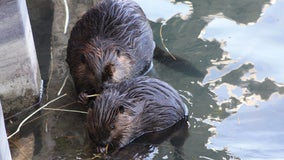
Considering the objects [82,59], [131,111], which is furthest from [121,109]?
[82,59]

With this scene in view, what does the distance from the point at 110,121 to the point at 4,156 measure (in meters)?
1.30

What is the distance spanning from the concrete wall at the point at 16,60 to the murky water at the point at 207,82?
6.7 inches

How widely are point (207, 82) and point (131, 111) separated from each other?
79 cm

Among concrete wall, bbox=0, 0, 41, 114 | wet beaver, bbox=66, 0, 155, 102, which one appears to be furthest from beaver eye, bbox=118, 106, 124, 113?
concrete wall, bbox=0, 0, 41, 114

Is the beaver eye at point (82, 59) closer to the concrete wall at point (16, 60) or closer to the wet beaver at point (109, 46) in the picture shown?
the wet beaver at point (109, 46)

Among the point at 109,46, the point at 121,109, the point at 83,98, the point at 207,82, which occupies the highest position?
the point at 109,46

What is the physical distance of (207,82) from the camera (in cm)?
439

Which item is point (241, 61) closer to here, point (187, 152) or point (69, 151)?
point (187, 152)

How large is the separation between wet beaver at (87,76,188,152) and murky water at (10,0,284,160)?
0.09m

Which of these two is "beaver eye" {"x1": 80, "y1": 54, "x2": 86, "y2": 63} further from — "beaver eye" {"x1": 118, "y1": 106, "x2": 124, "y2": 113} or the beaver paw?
"beaver eye" {"x1": 118, "y1": 106, "x2": 124, "y2": 113}

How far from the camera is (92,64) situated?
4102mm

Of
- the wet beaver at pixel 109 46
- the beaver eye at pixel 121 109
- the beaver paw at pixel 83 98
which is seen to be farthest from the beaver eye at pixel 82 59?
the beaver eye at pixel 121 109

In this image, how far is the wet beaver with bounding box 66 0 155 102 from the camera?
13.5 ft

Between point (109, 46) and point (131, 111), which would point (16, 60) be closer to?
point (109, 46)
